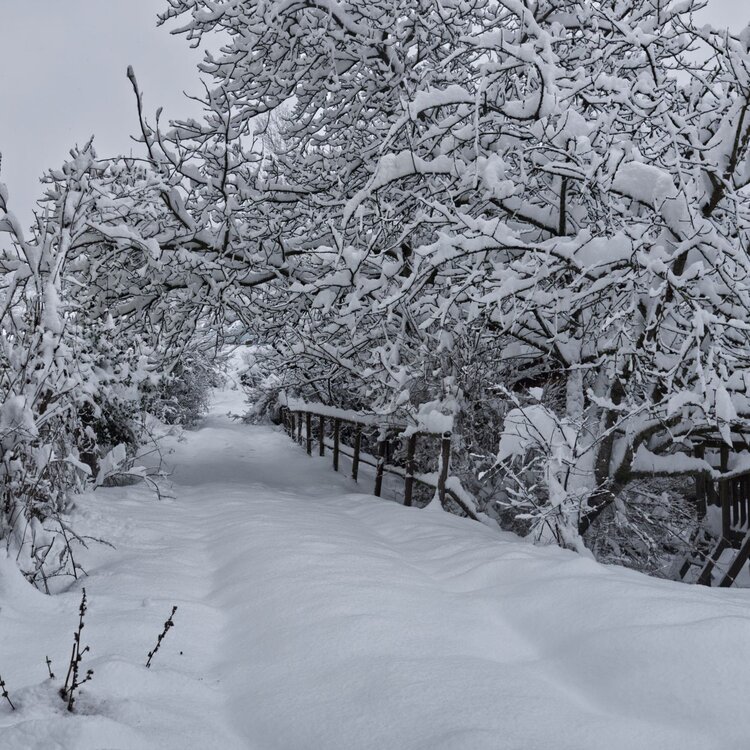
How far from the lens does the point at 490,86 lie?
14.6 feet

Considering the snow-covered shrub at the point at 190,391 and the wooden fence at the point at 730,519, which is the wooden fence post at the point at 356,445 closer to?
the wooden fence at the point at 730,519

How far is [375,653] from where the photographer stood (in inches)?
85.4

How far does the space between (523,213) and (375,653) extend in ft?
13.0

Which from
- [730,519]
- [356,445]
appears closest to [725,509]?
[730,519]

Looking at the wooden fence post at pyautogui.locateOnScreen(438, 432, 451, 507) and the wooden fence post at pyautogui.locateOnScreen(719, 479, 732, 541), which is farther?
the wooden fence post at pyautogui.locateOnScreen(438, 432, 451, 507)

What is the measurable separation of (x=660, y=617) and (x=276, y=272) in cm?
573

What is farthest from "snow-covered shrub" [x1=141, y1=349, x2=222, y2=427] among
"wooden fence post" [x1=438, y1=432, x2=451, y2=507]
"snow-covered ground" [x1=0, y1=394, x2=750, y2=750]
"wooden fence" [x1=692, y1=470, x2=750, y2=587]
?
"snow-covered ground" [x1=0, y1=394, x2=750, y2=750]

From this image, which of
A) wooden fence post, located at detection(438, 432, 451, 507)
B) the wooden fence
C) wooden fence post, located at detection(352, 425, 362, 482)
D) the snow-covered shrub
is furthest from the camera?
the snow-covered shrub

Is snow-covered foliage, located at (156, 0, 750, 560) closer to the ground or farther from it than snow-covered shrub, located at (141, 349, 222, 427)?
farther from it

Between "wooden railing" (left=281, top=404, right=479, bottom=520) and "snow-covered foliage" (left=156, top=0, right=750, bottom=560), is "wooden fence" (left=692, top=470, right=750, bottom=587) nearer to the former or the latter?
"snow-covered foliage" (left=156, top=0, right=750, bottom=560)

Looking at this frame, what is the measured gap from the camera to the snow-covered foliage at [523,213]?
160 inches

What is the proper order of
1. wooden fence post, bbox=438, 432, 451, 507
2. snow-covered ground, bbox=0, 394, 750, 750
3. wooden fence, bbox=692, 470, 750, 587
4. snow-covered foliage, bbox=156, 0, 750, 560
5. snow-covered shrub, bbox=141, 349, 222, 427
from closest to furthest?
1. snow-covered ground, bbox=0, 394, 750, 750
2. snow-covered foliage, bbox=156, 0, 750, 560
3. wooden fence, bbox=692, 470, 750, 587
4. wooden fence post, bbox=438, 432, 451, 507
5. snow-covered shrub, bbox=141, 349, 222, 427

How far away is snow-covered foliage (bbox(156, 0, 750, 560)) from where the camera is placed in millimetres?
4055

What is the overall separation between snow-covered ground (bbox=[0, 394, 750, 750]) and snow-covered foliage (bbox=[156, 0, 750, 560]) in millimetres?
1349
